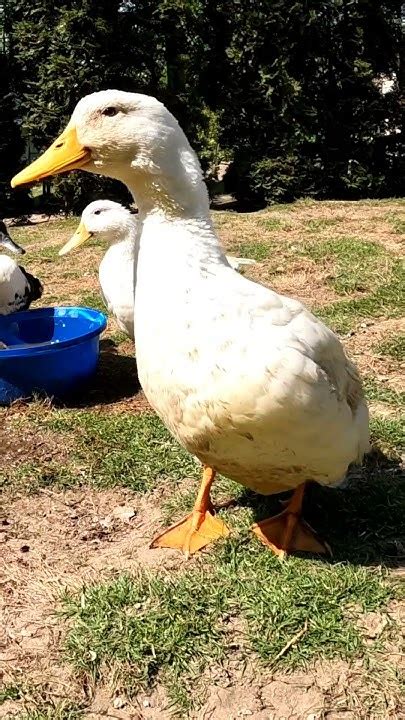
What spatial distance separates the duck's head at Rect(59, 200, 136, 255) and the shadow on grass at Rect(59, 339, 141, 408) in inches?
31.4

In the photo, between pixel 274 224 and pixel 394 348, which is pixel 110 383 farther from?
pixel 274 224

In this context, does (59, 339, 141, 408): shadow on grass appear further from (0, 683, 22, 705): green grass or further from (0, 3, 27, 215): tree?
(0, 3, 27, 215): tree

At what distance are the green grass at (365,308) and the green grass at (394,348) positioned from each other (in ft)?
1.26

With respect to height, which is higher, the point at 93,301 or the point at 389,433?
the point at 389,433

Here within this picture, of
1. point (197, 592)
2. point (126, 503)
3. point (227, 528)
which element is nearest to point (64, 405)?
point (126, 503)

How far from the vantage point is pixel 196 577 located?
8.64ft

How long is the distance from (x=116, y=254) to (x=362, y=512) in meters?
2.30

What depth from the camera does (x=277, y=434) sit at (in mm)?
2275

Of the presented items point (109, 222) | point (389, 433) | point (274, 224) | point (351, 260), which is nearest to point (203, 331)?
point (389, 433)

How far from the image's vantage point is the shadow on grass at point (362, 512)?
8.88 feet

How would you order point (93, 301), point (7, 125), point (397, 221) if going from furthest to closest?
point (7, 125)
point (397, 221)
point (93, 301)

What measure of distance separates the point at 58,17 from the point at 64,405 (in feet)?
25.5

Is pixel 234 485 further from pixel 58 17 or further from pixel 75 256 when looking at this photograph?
pixel 58 17

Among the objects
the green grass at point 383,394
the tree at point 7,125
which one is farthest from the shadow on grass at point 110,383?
the tree at point 7,125
